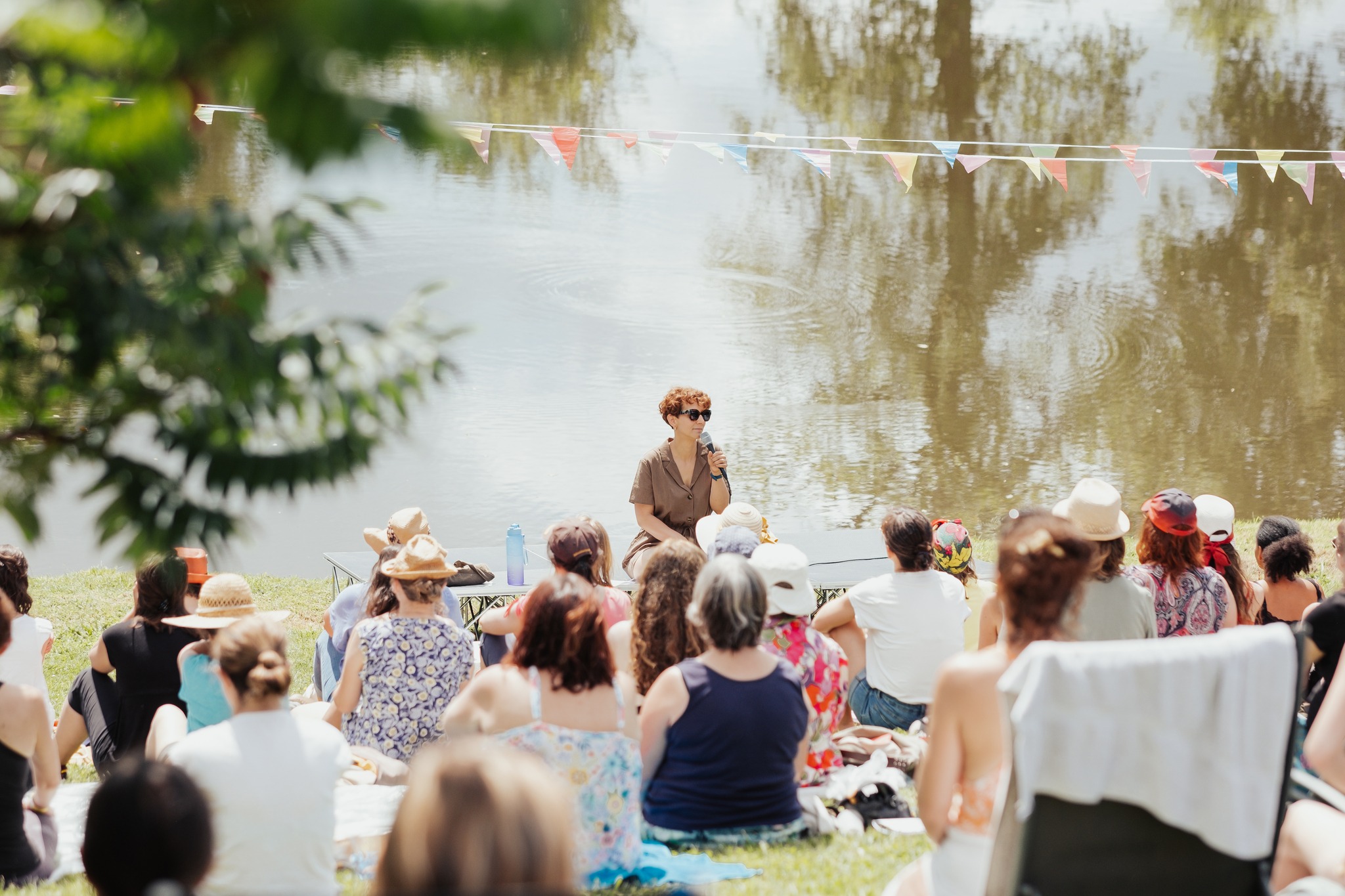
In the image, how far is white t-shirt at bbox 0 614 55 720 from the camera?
375cm

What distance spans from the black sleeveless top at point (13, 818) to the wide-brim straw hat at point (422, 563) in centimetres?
114

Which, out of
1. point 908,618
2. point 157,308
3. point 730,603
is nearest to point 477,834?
point 157,308

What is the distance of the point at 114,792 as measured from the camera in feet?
5.46

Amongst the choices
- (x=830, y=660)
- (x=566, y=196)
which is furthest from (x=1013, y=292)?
(x=830, y=660)

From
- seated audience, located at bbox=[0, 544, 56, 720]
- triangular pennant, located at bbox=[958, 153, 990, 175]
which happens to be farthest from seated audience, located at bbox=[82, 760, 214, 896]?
triangular pennant, located at bbox=[958, 153, 990, 175]

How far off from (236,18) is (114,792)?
3.76 feet

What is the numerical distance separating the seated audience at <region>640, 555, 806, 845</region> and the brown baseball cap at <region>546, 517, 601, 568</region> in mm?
903

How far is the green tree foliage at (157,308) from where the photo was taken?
1019mm

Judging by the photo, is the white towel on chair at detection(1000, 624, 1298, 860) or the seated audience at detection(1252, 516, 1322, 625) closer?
the white towel on chair at detection(1000, 624, 1298, 860)

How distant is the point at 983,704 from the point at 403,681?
6.72ft

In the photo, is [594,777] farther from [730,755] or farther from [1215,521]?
[1215,521]

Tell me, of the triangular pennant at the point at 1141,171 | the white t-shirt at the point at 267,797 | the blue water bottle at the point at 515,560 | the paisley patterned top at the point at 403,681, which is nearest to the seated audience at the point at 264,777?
the white t-shirt at the point at 267,797

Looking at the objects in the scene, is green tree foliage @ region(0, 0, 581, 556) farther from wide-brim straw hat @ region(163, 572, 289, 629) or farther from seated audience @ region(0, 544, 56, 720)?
seated audience @ region(0, 544, 56, 720)

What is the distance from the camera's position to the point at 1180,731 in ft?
6.53
